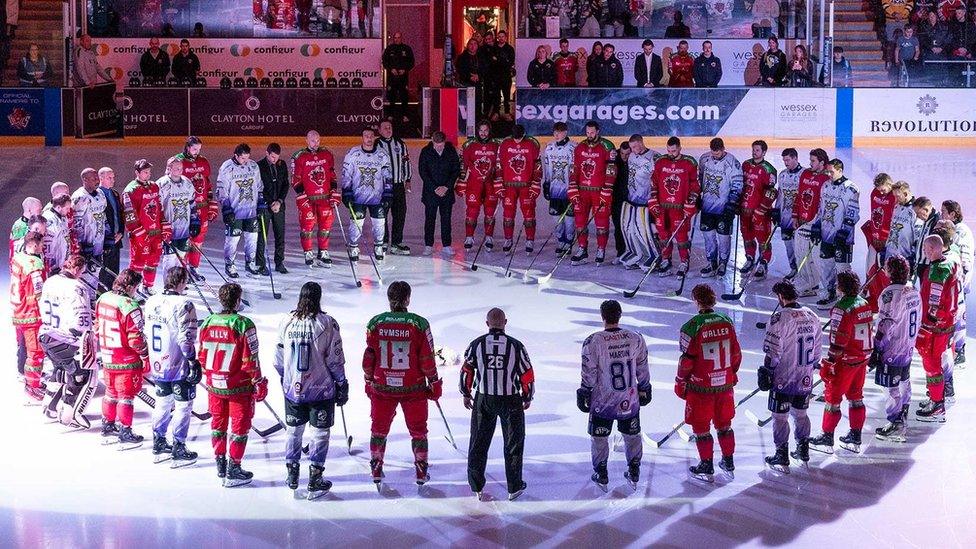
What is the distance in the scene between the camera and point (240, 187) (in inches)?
637

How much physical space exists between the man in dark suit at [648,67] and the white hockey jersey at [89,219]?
17.6 m

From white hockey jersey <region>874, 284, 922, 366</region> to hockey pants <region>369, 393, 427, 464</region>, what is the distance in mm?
3802

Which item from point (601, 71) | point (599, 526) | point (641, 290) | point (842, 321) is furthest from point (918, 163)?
point (599, 526)

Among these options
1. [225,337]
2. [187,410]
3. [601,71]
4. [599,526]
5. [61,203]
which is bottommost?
[599,526]

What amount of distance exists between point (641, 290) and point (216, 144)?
52.3 ft

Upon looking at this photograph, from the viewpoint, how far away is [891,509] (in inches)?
369

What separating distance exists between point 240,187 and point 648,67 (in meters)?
16.1

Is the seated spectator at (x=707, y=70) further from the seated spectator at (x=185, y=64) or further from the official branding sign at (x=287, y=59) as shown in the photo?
the seated spectator at (x=185, y=64)

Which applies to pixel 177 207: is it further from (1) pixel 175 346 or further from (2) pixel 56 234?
(1) pixel 175 346

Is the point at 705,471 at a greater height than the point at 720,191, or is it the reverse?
the point at 720,191

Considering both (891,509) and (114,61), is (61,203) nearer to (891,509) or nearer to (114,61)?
(891,509)

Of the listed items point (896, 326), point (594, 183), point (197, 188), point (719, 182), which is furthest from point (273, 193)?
point (896, 326)

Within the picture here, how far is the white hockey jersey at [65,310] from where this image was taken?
10.8m

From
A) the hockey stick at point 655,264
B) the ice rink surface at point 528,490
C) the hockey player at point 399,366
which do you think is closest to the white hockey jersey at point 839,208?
the hockey stick at point 655,264
